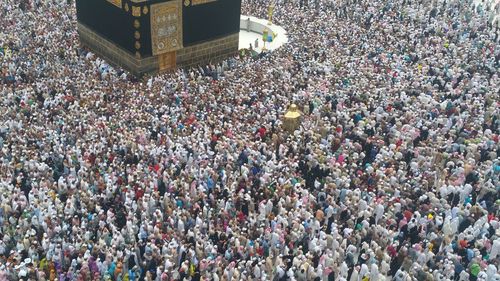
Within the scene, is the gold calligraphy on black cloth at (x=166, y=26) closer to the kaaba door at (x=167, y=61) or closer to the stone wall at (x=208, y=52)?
the kaaba door at (x=167, y=61)

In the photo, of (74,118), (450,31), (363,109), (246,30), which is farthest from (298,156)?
(246,30)

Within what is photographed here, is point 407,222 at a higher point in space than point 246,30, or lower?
higher

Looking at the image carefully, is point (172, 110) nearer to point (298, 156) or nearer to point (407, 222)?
point (298, 156)

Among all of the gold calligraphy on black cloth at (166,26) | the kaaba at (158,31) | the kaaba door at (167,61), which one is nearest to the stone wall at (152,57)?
the kaaba at (158,31)

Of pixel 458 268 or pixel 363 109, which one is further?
pixel 363 109

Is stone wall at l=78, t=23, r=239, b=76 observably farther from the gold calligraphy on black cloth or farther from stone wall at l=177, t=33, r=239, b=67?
the gold calligraphy on black cloth

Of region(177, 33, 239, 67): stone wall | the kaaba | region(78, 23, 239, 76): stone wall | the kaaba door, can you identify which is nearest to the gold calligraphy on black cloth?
the kaaba

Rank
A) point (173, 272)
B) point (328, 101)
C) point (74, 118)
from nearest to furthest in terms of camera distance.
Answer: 1. point (173, 272)
2. point (74, 118)
3. point (328, 101)
